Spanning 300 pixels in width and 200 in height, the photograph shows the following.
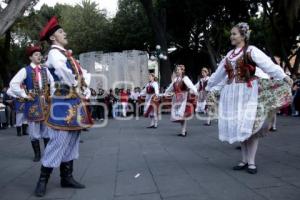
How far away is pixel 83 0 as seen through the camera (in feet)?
160

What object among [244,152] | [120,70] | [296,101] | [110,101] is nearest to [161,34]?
[120,70]

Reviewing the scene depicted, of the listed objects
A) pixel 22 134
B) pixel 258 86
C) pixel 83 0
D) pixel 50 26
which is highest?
pixel 83 0

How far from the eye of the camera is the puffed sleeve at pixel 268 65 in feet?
20.6

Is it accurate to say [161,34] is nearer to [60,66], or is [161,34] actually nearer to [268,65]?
[268,65]

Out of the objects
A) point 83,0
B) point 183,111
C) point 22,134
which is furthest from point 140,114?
point 83,0

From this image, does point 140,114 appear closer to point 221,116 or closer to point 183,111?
point 183,111

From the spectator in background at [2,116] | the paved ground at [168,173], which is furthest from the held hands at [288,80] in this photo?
the spectator in background at [2,116]

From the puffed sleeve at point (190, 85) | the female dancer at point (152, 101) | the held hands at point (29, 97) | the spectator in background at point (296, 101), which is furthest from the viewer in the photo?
the spectator in background at point (296, 101)

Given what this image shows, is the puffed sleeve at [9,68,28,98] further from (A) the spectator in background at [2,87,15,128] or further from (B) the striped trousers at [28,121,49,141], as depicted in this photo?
(A) the spectator in background at [2,87,15,128]

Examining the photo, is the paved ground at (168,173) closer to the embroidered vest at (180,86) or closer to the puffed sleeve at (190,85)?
the puffed sleeve at (190,85)

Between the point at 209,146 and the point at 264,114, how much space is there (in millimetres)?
3130

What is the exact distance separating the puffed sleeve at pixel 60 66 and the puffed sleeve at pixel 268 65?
2.53 m

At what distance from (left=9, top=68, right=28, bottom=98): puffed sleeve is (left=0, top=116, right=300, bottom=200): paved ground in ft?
4.04

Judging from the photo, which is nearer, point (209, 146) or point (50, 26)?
point (50, 26)
